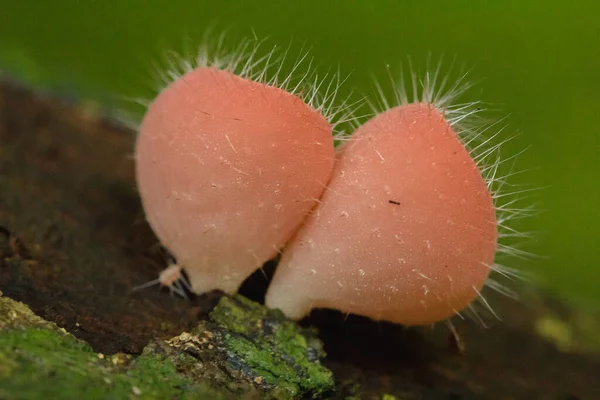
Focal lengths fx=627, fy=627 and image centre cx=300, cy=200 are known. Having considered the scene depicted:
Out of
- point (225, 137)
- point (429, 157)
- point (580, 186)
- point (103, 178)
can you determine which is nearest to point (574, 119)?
point (580, 186)

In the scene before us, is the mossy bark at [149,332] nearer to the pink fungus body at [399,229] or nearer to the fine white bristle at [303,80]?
the pink fungus body at [399,229]

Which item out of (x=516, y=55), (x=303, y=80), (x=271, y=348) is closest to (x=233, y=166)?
(x=303, y=80)

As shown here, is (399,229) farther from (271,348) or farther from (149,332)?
(149,332)

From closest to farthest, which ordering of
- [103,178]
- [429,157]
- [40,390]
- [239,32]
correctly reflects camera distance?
1. [40,390]
2. [429,157]
3. [103,178]
4. [239,32]

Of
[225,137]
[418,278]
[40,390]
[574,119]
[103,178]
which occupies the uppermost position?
[574,119]

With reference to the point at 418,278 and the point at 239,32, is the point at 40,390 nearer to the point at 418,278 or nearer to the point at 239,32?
the point at 418,278

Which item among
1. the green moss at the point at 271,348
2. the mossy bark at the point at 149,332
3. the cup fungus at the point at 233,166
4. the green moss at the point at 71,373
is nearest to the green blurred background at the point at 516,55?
the mossy bark at the point at 149,332
